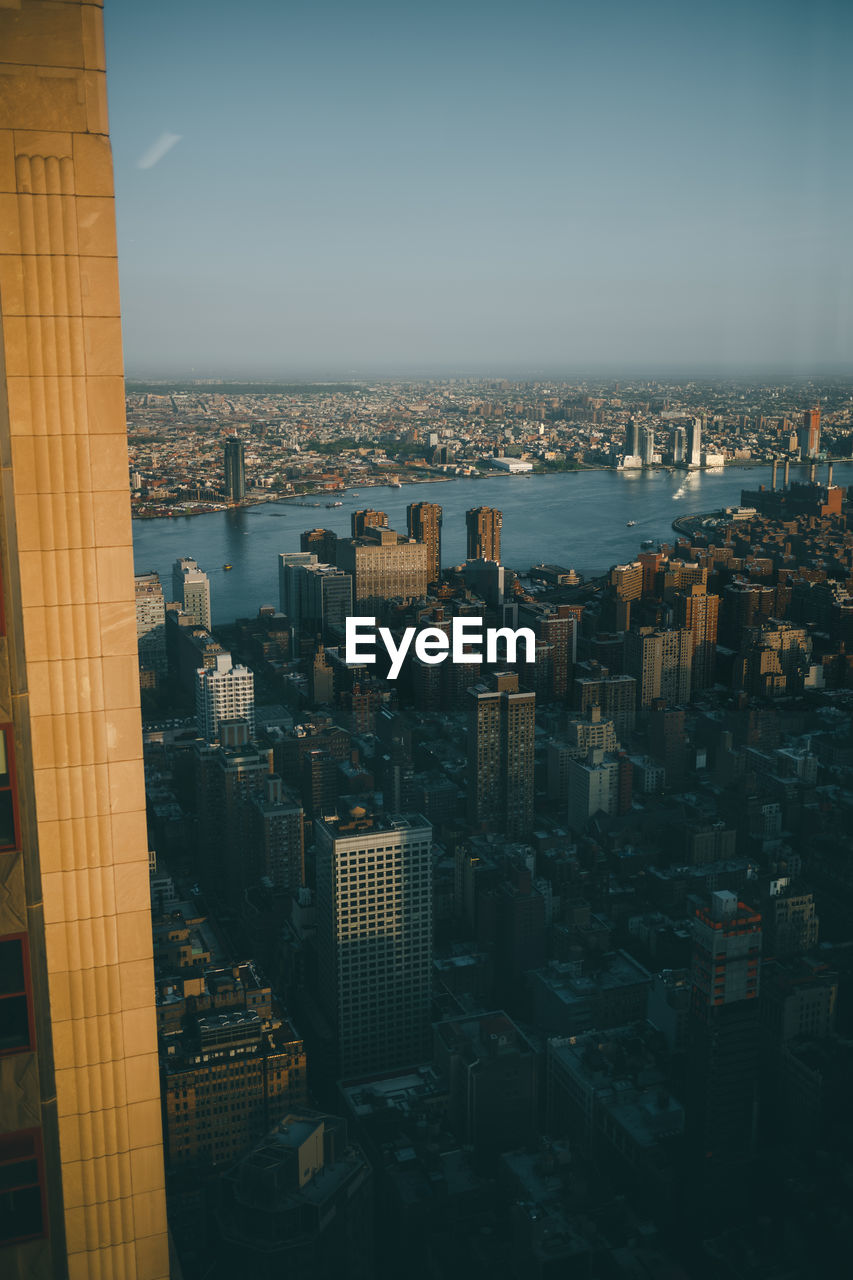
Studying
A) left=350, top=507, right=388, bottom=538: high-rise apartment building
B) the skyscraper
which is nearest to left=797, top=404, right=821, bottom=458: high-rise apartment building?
the skyscraper

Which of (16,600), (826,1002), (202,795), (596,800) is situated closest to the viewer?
(16,600)

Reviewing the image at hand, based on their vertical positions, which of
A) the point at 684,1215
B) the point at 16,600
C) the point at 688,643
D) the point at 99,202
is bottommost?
the point at 684,1215

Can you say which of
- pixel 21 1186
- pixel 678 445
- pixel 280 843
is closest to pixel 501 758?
pixel 280 843

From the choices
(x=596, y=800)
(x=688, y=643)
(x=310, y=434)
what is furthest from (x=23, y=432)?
(x=688, y=643)

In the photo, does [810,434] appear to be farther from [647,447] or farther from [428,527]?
[428,527]

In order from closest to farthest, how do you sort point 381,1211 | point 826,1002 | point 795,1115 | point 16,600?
point 16,600
point 381,1211
point 795,1115
point 826,1002

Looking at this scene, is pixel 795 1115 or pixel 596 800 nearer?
pixel 795 1115

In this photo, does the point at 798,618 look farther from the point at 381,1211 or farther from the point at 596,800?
the point at 381,1211
